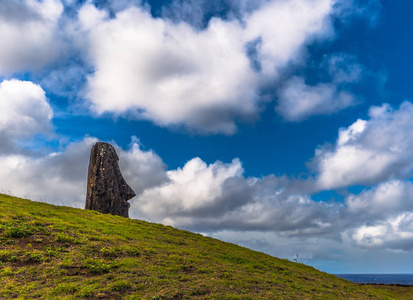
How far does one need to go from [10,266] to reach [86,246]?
4.03m

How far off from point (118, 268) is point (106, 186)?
21190mm

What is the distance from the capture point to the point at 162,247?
21.1 m

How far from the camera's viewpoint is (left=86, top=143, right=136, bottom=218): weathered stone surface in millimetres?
34969

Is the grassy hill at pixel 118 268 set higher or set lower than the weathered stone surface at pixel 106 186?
lower

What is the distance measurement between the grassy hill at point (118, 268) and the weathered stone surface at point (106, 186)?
1049 cm

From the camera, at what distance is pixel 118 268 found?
1571cm

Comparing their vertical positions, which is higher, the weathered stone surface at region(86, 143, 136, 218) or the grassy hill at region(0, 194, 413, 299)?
the weathered stone surface at region(86, 143, 136, 218)

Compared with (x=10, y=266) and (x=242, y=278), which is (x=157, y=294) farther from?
(x=10, y=266)

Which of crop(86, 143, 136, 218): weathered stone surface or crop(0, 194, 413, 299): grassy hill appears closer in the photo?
crop(0, 194, 413, 299): grassy hill

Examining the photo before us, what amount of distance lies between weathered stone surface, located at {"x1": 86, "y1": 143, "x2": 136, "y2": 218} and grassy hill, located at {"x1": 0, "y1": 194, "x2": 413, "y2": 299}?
10490 millimetres

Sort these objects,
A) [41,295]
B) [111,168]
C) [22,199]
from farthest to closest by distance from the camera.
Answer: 1. [111,168]
2. [22,199]
3. [41,295]

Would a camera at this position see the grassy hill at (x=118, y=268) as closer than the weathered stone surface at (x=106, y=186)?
Yes

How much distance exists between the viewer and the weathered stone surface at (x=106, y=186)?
35.0 m

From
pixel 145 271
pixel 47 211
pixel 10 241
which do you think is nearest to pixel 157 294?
pixel 145 271
